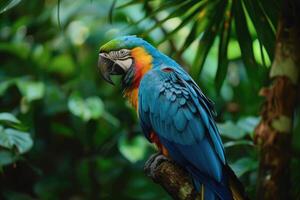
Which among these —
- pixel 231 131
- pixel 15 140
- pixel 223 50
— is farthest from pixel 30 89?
pixel 223 50

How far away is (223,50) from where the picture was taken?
2340 millimetres

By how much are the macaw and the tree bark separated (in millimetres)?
195

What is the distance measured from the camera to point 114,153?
3.57 meters

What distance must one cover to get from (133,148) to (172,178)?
142 centimetres

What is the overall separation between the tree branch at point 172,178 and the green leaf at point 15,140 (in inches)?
26.5

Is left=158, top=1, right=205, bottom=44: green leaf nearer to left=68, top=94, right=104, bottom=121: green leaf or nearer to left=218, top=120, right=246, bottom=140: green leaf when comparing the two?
left=218, top=120, right=246, bottom=140: green leaf

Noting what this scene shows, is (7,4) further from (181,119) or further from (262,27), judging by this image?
(262,27)

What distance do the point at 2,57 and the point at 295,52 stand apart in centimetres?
282

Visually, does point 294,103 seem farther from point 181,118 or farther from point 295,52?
point 181,118

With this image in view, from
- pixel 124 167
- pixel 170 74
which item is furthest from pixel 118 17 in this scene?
pixel 170 74

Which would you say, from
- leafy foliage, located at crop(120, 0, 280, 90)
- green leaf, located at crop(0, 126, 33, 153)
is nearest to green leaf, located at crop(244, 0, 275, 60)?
leafy foliage, located at crop(120, 0, 280, 90)

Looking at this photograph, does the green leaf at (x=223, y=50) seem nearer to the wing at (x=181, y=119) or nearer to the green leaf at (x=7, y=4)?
the wing at (x=181, y=119)

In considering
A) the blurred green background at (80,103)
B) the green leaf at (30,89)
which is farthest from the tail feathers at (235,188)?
the green leaf at (30,89)

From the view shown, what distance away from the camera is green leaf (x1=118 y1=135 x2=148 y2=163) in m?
3.18
